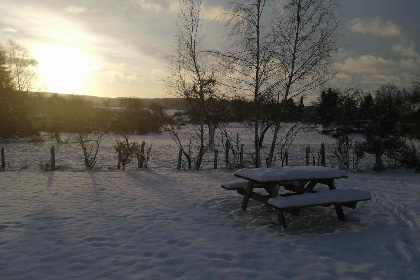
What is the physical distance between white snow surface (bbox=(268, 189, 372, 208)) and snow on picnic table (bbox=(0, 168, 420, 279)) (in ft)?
1.75

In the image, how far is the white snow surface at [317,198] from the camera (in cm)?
583

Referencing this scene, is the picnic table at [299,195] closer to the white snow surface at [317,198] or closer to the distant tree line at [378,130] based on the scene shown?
the white snow surface at [317,198]

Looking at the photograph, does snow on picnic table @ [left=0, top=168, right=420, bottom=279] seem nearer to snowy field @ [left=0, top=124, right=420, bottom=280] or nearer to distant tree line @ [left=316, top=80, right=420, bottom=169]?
snowy field @ [left=0, top=124, right=420, bottom=280]

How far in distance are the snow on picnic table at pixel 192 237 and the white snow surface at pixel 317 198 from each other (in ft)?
1.75

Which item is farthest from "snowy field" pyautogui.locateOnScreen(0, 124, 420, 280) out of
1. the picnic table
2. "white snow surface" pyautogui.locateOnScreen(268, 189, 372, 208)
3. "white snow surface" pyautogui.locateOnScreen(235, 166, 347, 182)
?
"white snow surface" pyautogui.locateOnScreen(235, 166, 347, 182)

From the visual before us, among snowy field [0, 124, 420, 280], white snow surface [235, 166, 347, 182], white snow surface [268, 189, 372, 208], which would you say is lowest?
snowy field [0, 124, 420, 280]

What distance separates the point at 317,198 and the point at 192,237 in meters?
2.33

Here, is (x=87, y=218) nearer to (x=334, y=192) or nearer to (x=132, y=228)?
(x=132, y=228)

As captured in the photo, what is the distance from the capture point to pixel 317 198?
6.07 meters

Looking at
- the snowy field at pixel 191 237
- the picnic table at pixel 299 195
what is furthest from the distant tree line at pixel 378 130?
the picnic table at pixel 299 195

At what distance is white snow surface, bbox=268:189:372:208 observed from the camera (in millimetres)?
5832

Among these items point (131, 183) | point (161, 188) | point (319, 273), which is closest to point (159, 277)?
point (319, 273)

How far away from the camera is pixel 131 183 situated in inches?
426

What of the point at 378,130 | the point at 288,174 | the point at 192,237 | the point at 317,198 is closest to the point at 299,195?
the point at 317,198
